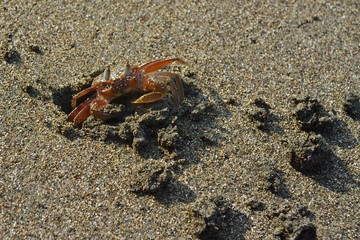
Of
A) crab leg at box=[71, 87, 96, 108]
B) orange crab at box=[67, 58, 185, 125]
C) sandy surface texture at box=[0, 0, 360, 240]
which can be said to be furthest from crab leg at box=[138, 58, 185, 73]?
crab leg at box=[71, 87, 96, 108]

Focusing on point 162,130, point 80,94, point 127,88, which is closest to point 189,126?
point 162,130

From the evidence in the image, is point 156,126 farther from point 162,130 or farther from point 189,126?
point 189,126

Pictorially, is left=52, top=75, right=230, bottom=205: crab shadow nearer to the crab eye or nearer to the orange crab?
the orange crab

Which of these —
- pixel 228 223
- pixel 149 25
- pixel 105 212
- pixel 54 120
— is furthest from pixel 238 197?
pixel 149 25

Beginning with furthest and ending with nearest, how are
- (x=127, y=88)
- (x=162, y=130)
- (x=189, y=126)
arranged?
(x=127, y=88)
(x=189, y=126)
(x=162, y=130)

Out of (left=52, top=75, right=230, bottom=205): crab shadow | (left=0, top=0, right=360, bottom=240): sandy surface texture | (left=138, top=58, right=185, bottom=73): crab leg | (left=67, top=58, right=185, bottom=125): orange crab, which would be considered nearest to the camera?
(left=0, top=0, right=360, bottom=240): sandy surface texture

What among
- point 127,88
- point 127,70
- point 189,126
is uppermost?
point 127,70
